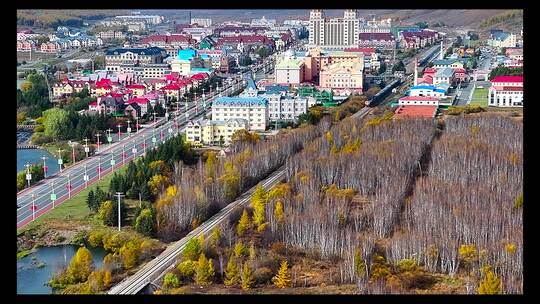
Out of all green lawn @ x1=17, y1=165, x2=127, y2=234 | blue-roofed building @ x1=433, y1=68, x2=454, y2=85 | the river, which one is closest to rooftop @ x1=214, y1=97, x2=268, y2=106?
green lawn @ x1=17, y1=165, x2=127, y2=234

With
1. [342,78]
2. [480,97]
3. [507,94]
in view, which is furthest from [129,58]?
[507,94]

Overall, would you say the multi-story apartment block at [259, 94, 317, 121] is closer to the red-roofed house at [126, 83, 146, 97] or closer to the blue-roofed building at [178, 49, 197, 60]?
the red-roofed house at [126, 83, 146, 97]

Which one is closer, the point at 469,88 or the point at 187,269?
the point at 187,269

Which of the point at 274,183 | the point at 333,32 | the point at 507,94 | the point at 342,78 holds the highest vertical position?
the point at 333,32

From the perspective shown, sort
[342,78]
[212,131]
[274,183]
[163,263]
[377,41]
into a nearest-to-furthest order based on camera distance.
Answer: [163,263]
[274,183]
[212,131]
[342,78]
[377,41]

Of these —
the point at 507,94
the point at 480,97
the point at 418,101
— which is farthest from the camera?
the point at 480,97

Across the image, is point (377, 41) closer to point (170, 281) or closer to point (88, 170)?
point (88, 170)
